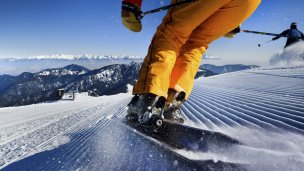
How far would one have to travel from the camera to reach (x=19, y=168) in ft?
5.92

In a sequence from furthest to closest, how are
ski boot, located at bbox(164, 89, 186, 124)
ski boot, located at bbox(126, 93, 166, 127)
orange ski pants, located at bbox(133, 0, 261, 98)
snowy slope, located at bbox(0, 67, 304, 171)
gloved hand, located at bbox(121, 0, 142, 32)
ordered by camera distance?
gloved hand, located at bbox(121, 0, 142, 32) → ski boot, located at bbox(164, 89, 186, 124) → orange ski pants, located at bbox(133, 0, 261, 98) → ski boot, located at bbox(126, 93, 166, 127) → snowy slope, located at bbox(0, 67, 304, 171)

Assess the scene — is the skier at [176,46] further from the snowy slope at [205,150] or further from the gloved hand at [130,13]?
the snowy slope at [205,150]

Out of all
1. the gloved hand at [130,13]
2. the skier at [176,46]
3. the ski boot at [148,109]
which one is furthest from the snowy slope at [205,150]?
the gloved hand at [130,13]

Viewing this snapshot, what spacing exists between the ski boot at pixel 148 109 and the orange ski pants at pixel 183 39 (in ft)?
0.16

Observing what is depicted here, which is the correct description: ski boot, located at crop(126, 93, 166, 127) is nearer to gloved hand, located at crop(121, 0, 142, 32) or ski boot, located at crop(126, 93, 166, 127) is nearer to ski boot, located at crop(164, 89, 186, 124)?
ski boot, located at crop(164, 89, 186, 124)

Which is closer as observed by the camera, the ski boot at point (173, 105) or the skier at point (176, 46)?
the skier at point (176, 46)

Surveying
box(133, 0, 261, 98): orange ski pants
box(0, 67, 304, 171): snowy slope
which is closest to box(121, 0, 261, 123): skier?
box(133, 0, 261, 98): orange ski pants

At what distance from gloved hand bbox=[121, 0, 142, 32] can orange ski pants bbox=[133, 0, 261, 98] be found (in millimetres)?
227

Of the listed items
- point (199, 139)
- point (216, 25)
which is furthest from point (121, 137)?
point (216, 25)

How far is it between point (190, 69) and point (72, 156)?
1.10 meters

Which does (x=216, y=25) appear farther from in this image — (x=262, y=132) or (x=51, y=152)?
(x=51, y=152)

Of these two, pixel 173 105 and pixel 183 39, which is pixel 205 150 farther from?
pixel 183 39

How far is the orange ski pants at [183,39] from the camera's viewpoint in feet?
6.19

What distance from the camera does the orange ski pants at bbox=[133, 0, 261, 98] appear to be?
1886 millimetres
